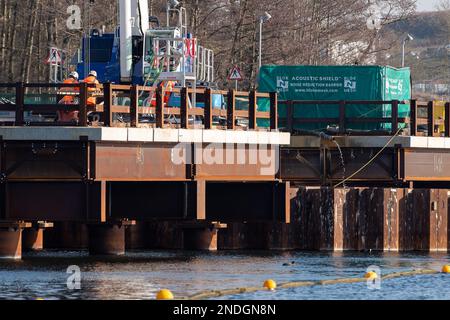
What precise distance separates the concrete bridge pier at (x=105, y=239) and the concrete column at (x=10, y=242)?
8.41 ft

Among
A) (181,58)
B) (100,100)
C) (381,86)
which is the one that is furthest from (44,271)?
(381,86)

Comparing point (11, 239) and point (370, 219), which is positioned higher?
point (370, 219)

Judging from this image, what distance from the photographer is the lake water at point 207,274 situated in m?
35.7

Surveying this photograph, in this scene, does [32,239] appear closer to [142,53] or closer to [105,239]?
[105,239]

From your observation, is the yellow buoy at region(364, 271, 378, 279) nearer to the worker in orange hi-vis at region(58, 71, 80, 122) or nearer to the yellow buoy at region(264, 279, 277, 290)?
the yellow buoy at region(264, 279, 277, 290)

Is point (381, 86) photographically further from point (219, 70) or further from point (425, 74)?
point (425, 74)

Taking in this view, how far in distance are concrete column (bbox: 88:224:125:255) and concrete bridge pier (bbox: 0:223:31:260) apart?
2.52 meters

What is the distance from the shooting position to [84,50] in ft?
171

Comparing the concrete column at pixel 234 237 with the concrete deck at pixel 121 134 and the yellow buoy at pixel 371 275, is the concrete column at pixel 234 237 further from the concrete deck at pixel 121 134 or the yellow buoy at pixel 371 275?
the yellow buoy at pixel 371 275

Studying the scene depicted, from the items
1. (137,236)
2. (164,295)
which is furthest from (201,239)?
(164,295)

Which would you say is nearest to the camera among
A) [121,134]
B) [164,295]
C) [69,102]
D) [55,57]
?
[164,295]

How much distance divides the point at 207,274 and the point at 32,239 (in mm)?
10930

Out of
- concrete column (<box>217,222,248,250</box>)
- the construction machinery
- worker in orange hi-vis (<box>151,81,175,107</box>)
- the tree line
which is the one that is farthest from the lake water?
the tree line

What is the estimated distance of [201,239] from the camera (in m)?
49.2
